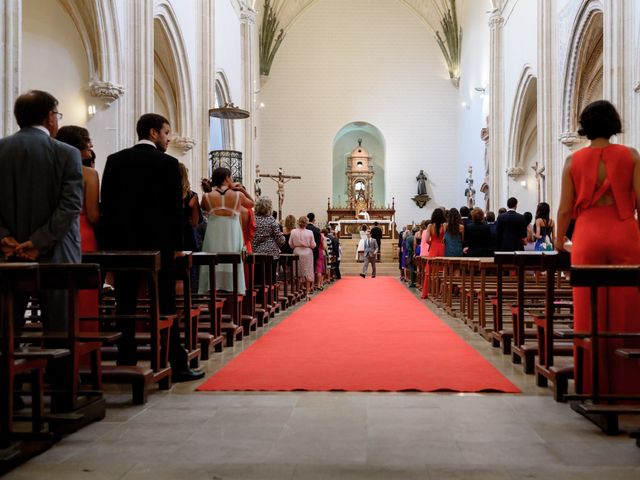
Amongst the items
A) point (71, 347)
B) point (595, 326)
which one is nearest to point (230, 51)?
point (71, 347)

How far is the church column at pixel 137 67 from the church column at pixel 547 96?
838 centimetres

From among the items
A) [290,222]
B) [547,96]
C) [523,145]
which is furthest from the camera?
[523,145]

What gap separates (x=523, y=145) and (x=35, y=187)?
18.4 m

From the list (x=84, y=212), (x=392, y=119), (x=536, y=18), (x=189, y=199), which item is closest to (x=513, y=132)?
(x=536, y=18)

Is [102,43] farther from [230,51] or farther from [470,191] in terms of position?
[470,191]

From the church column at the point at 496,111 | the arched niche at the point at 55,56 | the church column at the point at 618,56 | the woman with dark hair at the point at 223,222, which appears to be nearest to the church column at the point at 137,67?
the arched niche at the point at 55,56

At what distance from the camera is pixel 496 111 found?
20.4m

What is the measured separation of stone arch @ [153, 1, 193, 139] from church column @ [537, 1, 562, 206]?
7.57m

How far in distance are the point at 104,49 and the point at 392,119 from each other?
62.4ft

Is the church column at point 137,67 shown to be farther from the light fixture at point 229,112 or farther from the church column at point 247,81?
the church column at point 247,81

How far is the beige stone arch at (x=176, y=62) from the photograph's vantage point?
13.3 meters

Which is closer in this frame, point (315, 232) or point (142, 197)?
point (142, 197)

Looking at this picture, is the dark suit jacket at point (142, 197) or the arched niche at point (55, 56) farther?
the arched niche at point (55, 56)

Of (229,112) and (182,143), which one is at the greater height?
(229,112)
